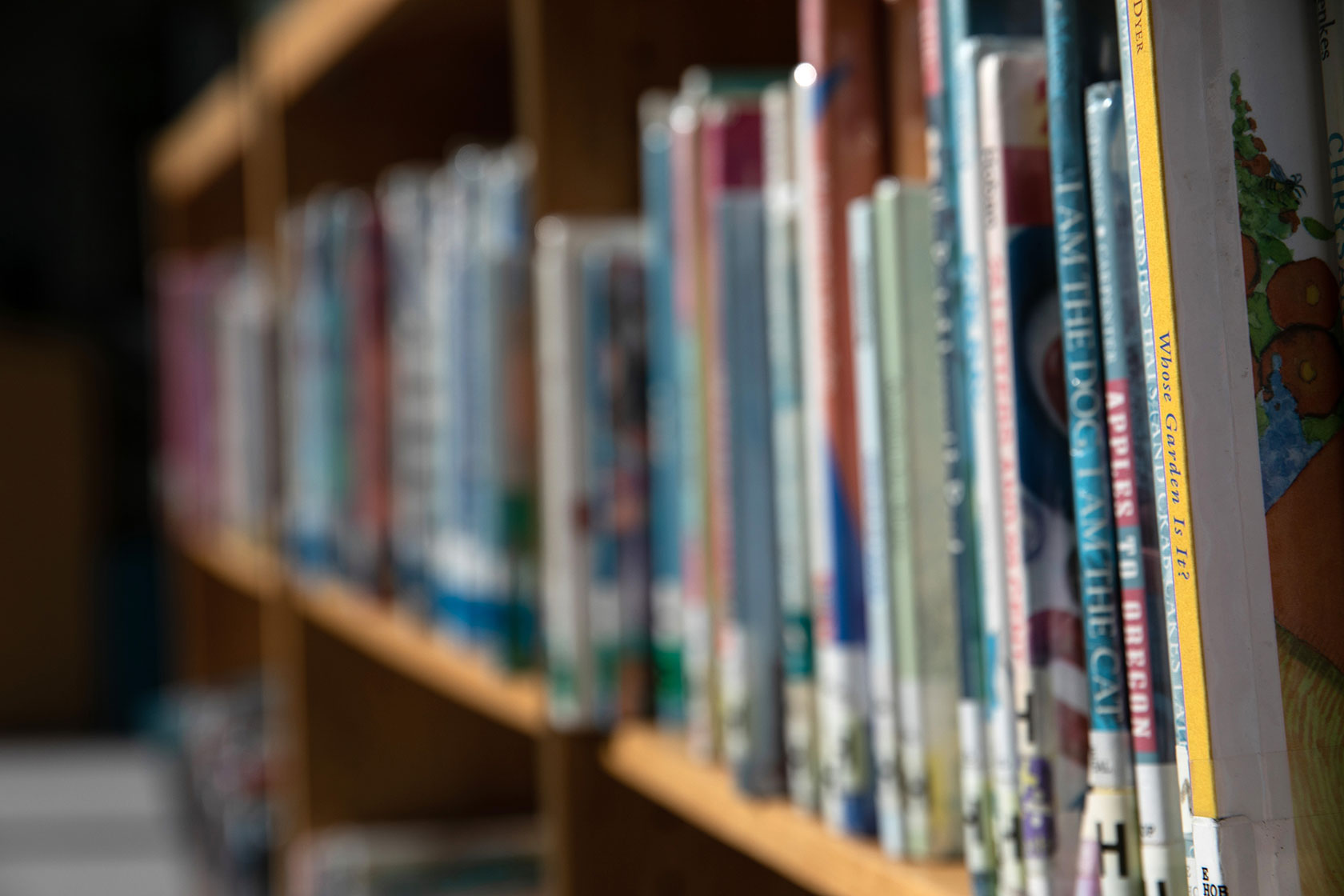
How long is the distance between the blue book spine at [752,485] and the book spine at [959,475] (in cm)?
17

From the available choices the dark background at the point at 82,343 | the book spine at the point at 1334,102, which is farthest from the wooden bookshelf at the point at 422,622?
the dark background at the point at 82,343

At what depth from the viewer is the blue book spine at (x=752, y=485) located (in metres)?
0.66

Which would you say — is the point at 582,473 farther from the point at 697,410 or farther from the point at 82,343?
the point at 82,343

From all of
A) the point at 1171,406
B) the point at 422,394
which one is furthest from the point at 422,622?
the point at 1171,406

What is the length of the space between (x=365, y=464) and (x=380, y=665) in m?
0.27

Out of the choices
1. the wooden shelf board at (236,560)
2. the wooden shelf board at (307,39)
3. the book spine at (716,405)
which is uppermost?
the wooden shelf board at (307,39)

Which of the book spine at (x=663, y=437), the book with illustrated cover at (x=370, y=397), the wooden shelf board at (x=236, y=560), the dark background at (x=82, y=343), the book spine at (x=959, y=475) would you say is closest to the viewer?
the book spine at (x=959, y=475)

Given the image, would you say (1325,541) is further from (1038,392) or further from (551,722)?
(551,722)

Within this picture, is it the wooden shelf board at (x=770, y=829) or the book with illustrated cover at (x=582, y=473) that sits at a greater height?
the book with illustrated cover at (x=582, y=473)

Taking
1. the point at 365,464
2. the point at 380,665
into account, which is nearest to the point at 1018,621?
the point at 365,464

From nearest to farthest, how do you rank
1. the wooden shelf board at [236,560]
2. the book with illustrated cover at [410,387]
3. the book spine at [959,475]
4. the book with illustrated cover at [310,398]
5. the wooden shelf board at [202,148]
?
1. the book spine at [959,475]
2. the book with illustrated cover at [410,387]
3. the book with illustrated cover at [310,398]
4. the wooden shelf board at [236,560]
5. the wooden shelf board at [202,148]

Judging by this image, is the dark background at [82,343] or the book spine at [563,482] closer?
the book spine at [563,482]

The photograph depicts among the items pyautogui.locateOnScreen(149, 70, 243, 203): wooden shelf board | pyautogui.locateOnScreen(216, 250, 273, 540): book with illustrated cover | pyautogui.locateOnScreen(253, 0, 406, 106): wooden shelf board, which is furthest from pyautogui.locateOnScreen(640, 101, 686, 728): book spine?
pyautogui.locateOnScreen(149, 70, 243, 203): wooden shelf board

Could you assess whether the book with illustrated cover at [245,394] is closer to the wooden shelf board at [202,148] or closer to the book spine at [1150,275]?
the wooden shelf board at [202,148]
